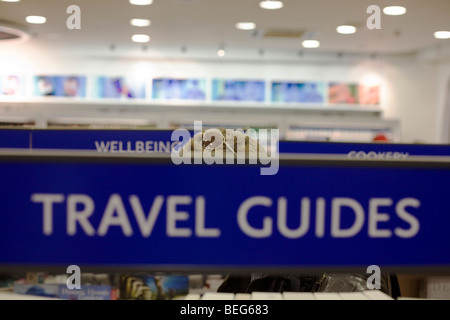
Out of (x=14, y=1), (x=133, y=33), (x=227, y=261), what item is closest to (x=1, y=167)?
(x=227, y=261)

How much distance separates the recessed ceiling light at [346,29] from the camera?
7.11 metres

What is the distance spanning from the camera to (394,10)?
590 centimetres

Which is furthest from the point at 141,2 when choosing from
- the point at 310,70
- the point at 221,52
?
the point at 310,70

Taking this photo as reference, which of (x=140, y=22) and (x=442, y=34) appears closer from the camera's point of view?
(x=140, y=22)

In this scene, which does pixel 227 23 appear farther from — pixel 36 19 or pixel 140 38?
pixel 36 19

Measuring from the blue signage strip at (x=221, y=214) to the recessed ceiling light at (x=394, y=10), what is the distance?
17.6 feet

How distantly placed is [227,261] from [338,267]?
0.20 meters

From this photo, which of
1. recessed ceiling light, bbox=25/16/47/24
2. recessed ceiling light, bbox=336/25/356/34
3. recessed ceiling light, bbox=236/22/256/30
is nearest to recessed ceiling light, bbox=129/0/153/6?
recessed ceiling light, bbox=236/22/256/30

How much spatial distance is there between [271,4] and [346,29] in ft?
6.19

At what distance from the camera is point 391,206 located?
0.93 m

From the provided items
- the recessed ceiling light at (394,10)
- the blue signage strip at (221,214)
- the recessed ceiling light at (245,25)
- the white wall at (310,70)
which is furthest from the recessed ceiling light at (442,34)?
the blue signage strip at (221,214)

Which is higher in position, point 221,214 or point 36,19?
point 36,19

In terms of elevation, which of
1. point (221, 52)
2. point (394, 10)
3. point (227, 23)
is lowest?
point (394, 10)

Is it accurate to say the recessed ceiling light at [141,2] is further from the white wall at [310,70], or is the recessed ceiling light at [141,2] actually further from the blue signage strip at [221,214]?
the blue signage strip at [221,214]
